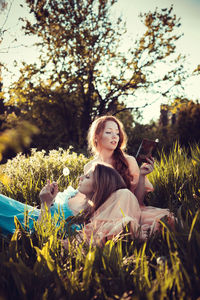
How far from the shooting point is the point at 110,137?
3.29 metres

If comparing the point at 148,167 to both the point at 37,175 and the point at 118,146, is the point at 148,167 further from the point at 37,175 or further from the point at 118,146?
the point at 37,175

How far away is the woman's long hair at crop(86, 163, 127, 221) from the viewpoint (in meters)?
2.55

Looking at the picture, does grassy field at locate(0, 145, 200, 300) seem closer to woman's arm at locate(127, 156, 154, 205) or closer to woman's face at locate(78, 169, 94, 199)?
woman's face at locate(78, 169, 94, 199)

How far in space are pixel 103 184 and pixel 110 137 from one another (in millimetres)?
878

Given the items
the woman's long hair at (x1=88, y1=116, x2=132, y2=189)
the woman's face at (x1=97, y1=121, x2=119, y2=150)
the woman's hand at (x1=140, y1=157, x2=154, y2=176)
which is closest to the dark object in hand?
the woman's hand at (x1=140, y1=157, x2=154, y2=176)

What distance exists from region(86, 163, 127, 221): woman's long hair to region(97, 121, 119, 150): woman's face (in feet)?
2.33

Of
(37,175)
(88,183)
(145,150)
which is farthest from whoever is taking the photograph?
(37,175)

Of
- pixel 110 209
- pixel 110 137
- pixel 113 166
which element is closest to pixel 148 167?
pixel 113 166

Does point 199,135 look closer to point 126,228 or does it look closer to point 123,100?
point 123,100

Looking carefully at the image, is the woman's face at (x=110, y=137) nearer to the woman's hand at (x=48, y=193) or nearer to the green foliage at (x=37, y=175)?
the green foliage at (x=37, y=175)

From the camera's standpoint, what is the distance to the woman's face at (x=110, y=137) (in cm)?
329

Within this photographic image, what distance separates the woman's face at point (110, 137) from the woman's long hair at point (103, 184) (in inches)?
28.0

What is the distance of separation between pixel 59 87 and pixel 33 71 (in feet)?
3.95

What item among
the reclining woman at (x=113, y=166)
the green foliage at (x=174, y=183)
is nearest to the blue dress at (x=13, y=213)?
the reclining woman at (x=113, y=166)
